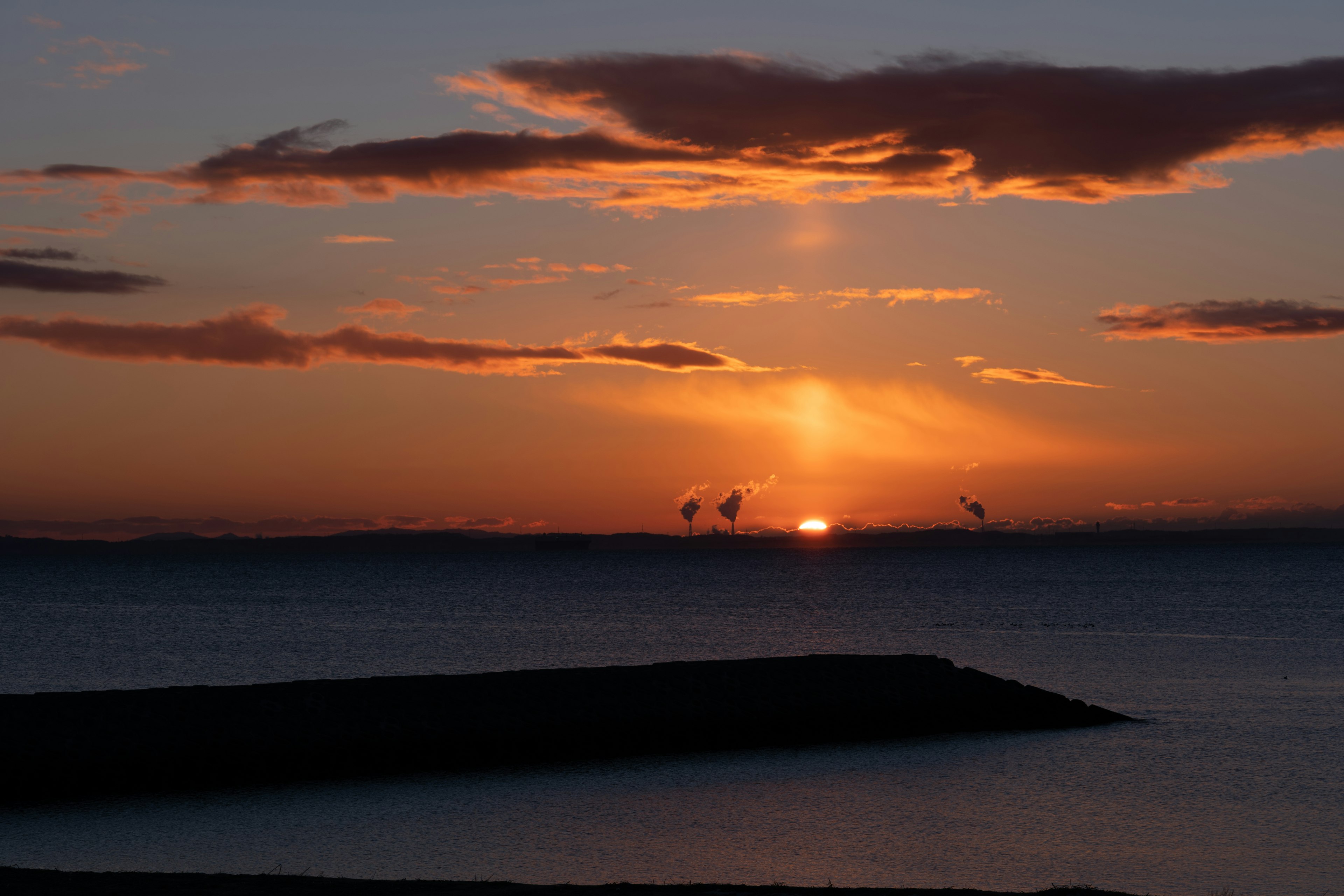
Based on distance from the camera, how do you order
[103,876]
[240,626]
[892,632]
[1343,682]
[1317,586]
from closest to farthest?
[103,876] < [1343,682] < [892,632] < [240,626] < [1317,586]

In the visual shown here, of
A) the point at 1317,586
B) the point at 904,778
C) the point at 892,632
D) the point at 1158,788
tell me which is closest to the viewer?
the point at 1158,788

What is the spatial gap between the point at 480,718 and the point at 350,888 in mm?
15008

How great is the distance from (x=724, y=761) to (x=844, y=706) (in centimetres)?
643

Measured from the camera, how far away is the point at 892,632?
2911 inches

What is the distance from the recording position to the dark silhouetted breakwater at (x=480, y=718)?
81.7 feet

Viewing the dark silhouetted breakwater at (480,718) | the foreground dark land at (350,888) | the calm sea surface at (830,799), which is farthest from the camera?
the dark silhouetted breakwater at (480,718)

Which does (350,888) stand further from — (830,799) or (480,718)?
(480,718)

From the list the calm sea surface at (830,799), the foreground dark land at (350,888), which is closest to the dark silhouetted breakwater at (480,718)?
the calm sea surface at (830,799)

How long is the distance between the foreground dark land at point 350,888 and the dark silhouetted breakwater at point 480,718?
970cm

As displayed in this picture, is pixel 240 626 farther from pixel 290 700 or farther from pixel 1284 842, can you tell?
pixel 1284 842

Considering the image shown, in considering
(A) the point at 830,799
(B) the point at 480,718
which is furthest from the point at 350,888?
(B) the point at 480,718

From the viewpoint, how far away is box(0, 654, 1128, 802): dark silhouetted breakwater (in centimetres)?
2491

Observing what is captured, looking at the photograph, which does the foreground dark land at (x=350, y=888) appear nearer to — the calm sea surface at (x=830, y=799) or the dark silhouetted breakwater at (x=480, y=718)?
the calm sea surface at (x=830, y=799)

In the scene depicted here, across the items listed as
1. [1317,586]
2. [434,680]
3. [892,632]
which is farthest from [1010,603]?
[434,680]
